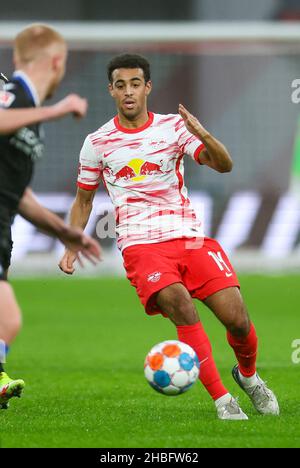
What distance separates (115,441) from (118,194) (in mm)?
1943

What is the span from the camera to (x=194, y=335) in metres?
7.76

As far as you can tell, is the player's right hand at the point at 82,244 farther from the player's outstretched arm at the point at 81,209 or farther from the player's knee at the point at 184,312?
the player's outstretched arm at the point at 81,209

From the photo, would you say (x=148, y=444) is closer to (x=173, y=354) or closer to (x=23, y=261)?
(x=173, y=354)

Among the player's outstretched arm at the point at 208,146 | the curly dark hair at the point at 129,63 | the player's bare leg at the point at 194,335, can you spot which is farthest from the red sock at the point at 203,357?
the curly dark hair at the point at 129,63

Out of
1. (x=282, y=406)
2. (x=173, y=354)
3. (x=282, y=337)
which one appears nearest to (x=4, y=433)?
(x=173, y=354)

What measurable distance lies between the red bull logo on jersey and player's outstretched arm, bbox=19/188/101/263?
1218mm

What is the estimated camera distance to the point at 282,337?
13195 millimetres

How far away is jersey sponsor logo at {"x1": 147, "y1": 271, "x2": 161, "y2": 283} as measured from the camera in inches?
305

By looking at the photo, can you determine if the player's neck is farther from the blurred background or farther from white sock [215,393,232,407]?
the blurred background

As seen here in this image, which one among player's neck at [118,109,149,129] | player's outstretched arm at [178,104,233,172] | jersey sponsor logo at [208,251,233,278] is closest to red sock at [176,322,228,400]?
jersey sponsor logo at [208,251,233,278]

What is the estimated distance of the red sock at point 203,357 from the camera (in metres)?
7.73

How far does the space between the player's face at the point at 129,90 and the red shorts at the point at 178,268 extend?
91 centimetres

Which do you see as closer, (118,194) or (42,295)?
(118,194)

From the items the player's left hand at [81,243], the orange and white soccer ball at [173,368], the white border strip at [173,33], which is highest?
the player's left hand at [81,243]
